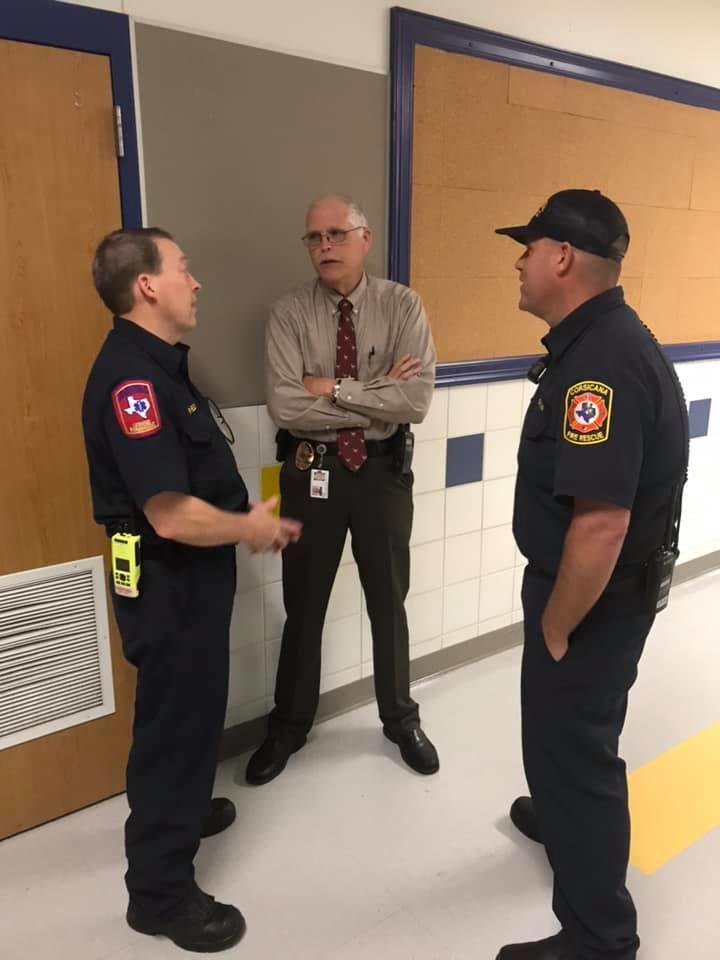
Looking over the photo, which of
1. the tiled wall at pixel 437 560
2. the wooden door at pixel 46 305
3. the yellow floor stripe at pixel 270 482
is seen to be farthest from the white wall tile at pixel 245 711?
the yellow floor stripe at pixel 270 482

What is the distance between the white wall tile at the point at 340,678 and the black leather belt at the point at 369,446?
0.93m

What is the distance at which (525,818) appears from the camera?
218 centimetres

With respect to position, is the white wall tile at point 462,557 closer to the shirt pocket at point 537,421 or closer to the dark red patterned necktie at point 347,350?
the dark red patterned necktie at point 347,350

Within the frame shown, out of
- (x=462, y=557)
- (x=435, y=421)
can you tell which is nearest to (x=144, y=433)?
(x=435, y=421)

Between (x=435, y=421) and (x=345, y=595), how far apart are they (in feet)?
2.41

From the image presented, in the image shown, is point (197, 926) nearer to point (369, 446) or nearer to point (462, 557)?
point (369, 446)

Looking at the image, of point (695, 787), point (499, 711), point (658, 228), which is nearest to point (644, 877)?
point (695, 787)

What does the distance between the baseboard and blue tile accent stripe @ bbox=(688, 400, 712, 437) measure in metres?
1.47

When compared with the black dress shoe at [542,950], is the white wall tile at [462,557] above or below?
above

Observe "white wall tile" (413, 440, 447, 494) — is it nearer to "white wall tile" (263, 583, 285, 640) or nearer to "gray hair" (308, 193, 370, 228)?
"white wall tile" (263, 583, 285, 640)

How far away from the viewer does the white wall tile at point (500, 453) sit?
119 inches

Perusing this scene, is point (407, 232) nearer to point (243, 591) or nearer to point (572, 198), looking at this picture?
point (572, 198)

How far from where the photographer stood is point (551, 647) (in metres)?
1.55

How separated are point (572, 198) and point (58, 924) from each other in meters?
2.11
